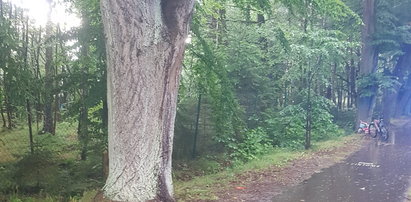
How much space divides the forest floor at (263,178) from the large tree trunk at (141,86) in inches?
65.9

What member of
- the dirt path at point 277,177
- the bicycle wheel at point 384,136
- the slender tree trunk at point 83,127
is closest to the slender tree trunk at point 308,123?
the dirt path at point 277,177

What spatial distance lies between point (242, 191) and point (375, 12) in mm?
13780

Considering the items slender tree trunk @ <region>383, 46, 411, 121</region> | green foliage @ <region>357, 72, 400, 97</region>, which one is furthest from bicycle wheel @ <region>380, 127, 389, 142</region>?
slender tree trunk @ <region>383, 46, 411, 121</region>

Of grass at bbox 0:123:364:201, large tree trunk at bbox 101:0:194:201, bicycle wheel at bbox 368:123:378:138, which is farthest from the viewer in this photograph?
bicycle wheel at bbox 368:123:378:138

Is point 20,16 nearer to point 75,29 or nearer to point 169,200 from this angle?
point 75,29

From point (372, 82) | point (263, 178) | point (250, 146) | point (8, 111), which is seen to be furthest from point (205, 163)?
point (372, 82)

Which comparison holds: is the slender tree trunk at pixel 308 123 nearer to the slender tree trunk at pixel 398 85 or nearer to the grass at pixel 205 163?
the grass at pixel 205 163

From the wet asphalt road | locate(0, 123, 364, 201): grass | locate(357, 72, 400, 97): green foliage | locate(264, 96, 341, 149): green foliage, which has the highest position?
locate(357, 72, 400, 97): green foliage

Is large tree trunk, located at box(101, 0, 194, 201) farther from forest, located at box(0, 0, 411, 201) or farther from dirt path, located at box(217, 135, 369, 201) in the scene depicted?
dirt path, located at box(217, 135, 369, 201)

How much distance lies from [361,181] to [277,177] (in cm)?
184

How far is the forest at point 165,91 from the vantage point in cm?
435

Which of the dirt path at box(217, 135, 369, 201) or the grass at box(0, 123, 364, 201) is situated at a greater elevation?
the grass at box(0, 123, 364, 201)

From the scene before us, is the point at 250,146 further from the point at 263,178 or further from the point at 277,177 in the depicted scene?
the point at 263,178

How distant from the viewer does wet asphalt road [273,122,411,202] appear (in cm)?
659
